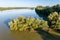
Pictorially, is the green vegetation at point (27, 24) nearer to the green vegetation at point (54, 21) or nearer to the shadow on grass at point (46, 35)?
the shadow on grass at point (46, 35)

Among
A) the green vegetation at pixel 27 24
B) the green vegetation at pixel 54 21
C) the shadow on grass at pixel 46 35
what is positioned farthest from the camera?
the green vegetation at pixel 27 24

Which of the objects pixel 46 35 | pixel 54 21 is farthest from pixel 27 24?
pixel 54 21

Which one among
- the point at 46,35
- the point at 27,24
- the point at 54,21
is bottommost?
the point at 46,35

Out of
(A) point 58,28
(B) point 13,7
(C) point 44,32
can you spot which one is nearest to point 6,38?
(C) point 44,32

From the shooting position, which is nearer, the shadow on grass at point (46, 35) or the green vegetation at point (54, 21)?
the shadow on grass at point (46, 35)

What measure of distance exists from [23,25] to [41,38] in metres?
6.08

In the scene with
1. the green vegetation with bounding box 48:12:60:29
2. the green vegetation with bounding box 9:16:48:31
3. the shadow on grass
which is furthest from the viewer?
the green vegetation with bounding box 9:16:48:31

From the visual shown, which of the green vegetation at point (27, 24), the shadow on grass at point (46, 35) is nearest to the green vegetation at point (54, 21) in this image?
the green vegetation at point (27, 24)

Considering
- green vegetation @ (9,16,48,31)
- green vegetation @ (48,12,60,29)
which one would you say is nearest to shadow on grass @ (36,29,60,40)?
green vegetation @ (9,16,48,31)

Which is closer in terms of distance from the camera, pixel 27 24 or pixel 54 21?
pixel 54 21

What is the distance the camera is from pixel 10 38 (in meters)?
33.6

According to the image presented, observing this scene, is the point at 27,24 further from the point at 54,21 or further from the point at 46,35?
the point at 54,21

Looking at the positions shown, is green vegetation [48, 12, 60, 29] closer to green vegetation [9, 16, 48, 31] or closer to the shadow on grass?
green vegetation [9, 16, 48, 31]

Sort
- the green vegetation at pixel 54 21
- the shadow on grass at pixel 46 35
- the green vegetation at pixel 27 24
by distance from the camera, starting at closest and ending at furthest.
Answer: the shadow on grass at pixel 46 35 < the green vegetation at pixel 54 21 < the green vegetation at pixel 27 24
